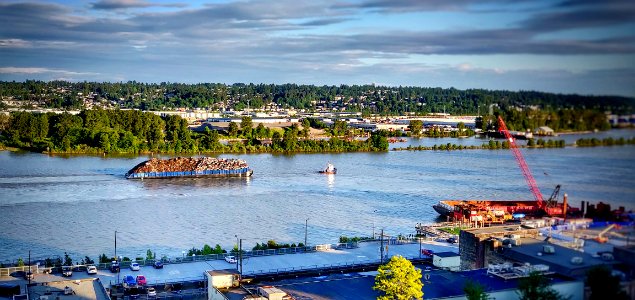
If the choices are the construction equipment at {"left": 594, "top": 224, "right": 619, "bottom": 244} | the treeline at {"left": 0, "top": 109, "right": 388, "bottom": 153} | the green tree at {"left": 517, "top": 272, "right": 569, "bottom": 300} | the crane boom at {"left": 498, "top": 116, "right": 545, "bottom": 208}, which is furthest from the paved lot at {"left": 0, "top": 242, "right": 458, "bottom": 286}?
the treeline at {"left": 0, "top": 109, "right": 388, "bottom": 153}

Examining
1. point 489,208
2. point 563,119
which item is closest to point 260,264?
point 563,119

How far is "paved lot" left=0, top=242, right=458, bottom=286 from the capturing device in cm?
824

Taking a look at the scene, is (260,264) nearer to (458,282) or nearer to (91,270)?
(91,270)

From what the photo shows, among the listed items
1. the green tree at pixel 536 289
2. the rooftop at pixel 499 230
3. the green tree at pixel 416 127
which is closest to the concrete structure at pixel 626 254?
the green tree at pixel 536 289

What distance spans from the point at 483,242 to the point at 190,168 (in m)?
14.0

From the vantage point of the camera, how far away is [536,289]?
18.1 ft

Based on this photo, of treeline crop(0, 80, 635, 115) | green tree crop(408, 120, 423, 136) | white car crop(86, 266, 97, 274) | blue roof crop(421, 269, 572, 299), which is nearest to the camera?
blue roof crop(421, 269, 572, 299)

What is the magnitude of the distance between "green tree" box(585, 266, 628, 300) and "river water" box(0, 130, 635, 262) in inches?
21.5

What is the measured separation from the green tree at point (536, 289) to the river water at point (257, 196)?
848 millimetres

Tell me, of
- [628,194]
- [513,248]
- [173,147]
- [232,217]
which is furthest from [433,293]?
[173,147]

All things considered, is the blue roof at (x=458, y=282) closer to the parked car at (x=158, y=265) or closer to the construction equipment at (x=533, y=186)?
the construction equipment at (x=533, y=186)

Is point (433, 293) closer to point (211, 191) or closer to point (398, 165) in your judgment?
point (211, 191)

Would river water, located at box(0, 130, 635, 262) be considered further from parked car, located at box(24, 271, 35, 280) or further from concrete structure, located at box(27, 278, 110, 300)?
concrete structure, located at box(27, 278, 110, 300)

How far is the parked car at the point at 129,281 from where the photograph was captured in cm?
782
